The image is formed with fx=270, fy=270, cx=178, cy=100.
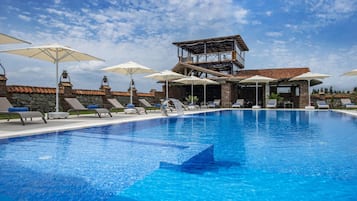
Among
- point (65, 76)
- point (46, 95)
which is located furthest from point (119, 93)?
point (46, 95)

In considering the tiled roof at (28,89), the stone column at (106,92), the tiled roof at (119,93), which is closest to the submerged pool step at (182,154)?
the tiled roof at (28,89)

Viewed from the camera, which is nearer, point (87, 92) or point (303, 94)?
point (87, 92)

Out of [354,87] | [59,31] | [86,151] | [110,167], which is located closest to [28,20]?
[59,31]

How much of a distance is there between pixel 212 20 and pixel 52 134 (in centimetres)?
1607

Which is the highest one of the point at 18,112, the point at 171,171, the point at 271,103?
the point at 271,103

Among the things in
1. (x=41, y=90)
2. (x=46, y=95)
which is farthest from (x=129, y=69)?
(x=41, y=90)

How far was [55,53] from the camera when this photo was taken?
1141cm

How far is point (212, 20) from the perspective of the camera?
20156 mm

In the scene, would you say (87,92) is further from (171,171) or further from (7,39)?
(171,171)

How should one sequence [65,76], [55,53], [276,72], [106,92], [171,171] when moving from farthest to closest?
[276,72] < [106,92] < [65,76] < [55,53] < [171,171]

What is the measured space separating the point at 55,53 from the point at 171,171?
971cm

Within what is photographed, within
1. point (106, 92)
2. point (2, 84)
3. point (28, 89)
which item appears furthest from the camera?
point (106, 92)

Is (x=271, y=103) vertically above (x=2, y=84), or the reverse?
(x=2, y=84)

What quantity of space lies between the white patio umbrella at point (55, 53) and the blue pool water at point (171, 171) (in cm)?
504
